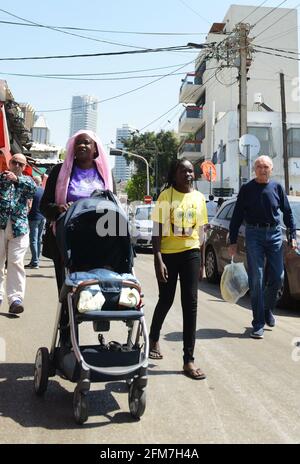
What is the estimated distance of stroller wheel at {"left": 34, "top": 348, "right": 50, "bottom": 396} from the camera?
3553 millimetres

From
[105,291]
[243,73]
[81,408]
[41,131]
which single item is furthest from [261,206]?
[41,131]

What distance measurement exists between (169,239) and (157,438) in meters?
1.86

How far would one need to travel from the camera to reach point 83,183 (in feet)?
13.6

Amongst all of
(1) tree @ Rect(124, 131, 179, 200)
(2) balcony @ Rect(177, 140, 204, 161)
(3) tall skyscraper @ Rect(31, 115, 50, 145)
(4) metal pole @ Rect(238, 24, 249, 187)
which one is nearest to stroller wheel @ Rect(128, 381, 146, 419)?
(4) metal pole @ Rect(238, 24, 249, 187)

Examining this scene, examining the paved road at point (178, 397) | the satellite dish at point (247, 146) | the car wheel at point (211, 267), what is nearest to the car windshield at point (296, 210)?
the car wheel at point (211, 267)

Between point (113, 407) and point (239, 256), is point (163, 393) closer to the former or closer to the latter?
point (113, 407)

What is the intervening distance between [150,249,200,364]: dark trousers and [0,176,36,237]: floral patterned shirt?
2321mm

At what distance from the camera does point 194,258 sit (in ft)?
14.5

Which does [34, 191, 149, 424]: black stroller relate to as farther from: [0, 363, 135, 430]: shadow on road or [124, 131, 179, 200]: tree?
[124, 131, 179, 200]: tree

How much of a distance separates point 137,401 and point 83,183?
5.78ft

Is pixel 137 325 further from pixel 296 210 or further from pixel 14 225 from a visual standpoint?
pixel 296 210

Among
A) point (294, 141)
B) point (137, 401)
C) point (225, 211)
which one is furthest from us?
point (294, 141)

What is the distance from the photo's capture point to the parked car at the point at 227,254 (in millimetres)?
7152

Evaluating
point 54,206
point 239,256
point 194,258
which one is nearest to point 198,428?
point 194,258
